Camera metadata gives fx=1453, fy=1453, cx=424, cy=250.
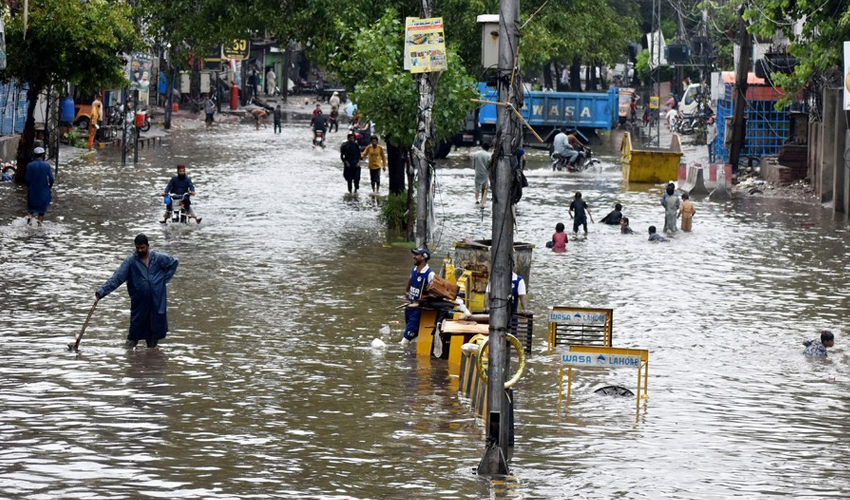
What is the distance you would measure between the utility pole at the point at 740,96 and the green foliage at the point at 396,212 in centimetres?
1583

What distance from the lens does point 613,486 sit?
37.9 feet

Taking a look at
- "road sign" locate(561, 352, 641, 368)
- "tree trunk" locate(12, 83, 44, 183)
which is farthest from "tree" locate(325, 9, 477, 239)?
"tree trunk" locate(12, 83, 44, 183)

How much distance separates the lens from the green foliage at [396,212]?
27.6 meters

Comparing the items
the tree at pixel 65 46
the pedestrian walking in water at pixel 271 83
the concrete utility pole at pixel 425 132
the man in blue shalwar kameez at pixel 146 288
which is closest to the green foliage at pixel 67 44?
the tree at pixel 65 46

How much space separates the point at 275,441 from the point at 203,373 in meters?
2.94

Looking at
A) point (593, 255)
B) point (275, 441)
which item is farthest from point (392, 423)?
point (593, 255)

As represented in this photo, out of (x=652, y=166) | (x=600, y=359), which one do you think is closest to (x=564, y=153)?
(x=652, y=166)

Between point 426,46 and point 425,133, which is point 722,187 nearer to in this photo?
point 425,133

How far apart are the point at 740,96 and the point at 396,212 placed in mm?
16238

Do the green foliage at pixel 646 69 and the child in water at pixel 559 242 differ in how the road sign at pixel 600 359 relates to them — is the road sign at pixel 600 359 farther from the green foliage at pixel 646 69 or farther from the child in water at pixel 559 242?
the green foliage at pixel 646 69

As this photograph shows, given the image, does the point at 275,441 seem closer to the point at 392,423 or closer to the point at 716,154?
the point at 392,423

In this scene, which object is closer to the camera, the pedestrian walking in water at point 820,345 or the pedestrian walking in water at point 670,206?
the pedestrian walking in water at point 820,345

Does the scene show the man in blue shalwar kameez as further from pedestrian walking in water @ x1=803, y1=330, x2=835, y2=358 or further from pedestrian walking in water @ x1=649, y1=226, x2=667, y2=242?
pedestrian walking in water @ x1=649, y1=226, x2=667, y2=242

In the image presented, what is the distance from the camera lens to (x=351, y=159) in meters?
34.2
